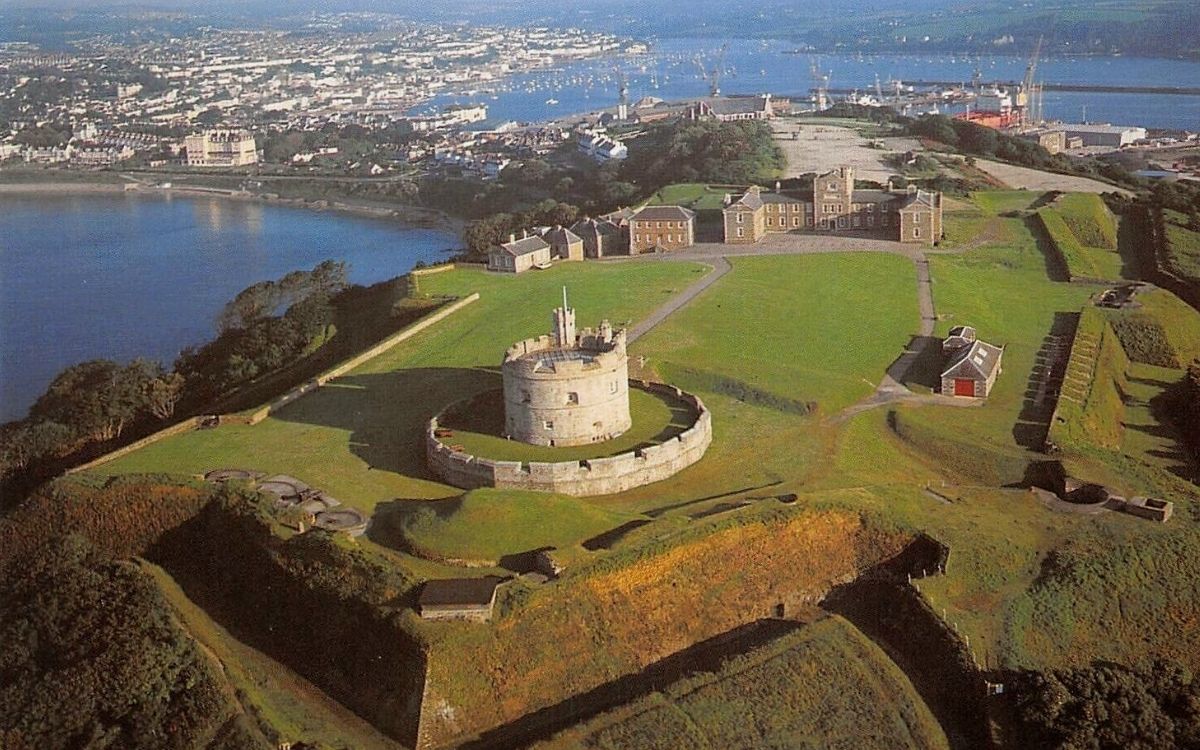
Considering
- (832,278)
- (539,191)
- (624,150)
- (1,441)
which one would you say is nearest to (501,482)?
(1,441)

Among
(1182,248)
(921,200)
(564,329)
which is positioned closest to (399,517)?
(564,329)

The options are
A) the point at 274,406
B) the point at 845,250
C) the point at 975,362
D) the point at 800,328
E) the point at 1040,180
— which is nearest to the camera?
the point at 274,406

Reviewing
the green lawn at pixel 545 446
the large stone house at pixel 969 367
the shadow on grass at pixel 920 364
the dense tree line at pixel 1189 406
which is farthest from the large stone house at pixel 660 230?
the green lawn at pixel 545 446

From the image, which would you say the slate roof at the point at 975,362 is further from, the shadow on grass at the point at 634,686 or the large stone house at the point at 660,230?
the large stone house at the point at 660,230

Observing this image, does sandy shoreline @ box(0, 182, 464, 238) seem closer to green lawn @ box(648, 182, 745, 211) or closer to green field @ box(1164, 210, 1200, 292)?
green lawn @ box(648, 182, 745, 211)

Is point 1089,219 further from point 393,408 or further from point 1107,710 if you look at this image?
point 1107,710

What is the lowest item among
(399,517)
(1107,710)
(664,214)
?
(1107,710)

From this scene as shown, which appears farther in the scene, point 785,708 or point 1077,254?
point 1077,254

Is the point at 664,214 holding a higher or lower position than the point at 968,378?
higher
